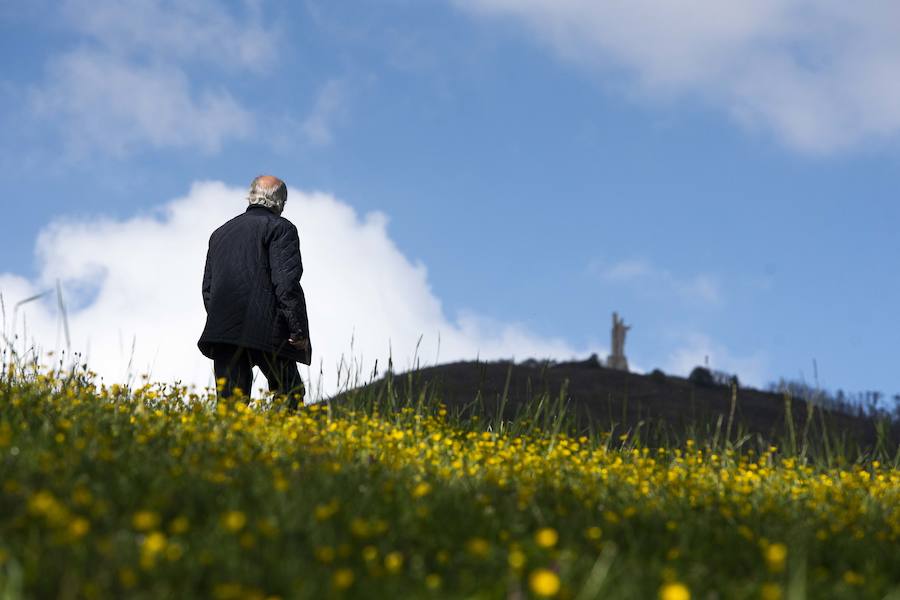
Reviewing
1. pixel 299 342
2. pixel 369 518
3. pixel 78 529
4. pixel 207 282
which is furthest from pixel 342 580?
pixel 207 282

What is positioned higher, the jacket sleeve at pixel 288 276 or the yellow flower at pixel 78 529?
the jacket sleeve at pixel 288 276

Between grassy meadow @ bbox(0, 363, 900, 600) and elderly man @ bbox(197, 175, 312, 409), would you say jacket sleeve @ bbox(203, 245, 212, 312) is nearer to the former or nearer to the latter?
elderly man @ bbox(197, 175, 312, 409)

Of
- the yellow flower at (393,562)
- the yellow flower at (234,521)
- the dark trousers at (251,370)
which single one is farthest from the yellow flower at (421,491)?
the dark trousers at (251,370)

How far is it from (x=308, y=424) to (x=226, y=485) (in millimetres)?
2391

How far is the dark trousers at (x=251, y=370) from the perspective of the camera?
7902 millimetres

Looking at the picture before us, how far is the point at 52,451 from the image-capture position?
455cm

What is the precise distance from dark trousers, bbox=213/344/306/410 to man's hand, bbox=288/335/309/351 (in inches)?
8.7

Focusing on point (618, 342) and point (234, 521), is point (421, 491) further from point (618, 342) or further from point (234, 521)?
point (618, 342)

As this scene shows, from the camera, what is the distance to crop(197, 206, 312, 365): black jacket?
7719mm

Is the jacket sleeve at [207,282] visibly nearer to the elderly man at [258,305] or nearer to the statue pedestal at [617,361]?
the elderly man at [258,305]

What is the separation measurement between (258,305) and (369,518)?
415 cm

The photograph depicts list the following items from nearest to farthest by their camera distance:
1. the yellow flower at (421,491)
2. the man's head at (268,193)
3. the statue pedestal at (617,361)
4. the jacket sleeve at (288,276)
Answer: the yellow flower at (421,491) < the jacket sleeve at (288,276) < the man's head at (268,193) < the statue pedestal at (617,361)

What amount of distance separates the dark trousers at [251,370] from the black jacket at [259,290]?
0.44 feet

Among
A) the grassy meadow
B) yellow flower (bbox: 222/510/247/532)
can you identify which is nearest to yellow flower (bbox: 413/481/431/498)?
the grassy meadow
